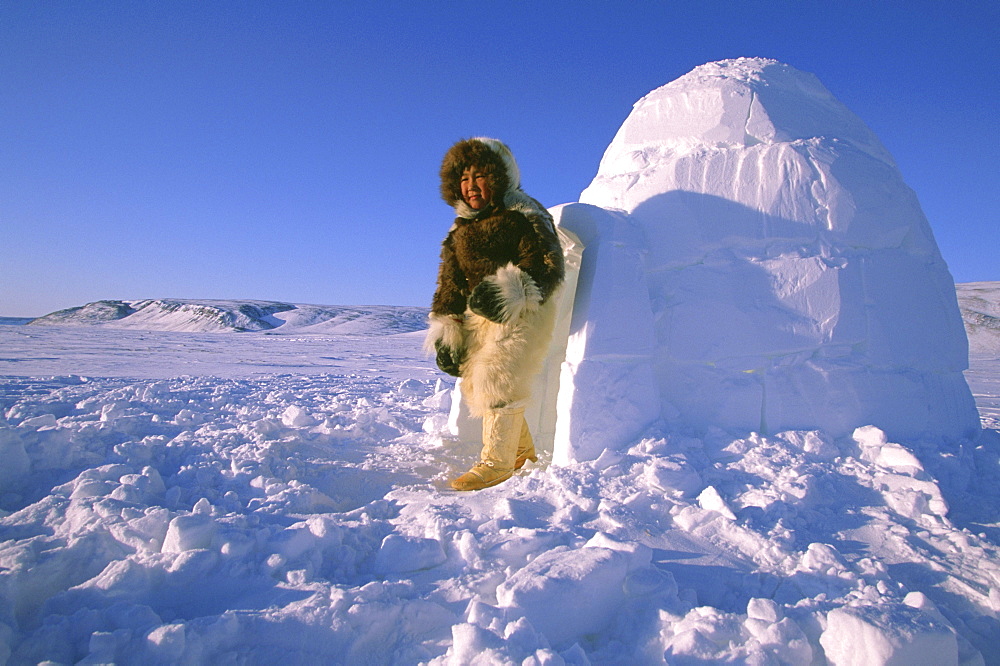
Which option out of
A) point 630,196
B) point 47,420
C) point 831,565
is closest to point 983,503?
point 831,565

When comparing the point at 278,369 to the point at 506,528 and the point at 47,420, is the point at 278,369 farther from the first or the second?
the point at 506,528

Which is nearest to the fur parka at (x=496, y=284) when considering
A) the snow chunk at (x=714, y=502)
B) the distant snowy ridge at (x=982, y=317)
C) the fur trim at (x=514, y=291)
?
the fur trim at (x=514, y=291)

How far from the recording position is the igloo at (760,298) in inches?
95.7

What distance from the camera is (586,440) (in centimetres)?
234

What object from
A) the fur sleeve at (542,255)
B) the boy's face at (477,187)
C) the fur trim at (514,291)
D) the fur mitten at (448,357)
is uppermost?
the boy's face at (477,187)

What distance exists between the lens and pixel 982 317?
17.2 meters

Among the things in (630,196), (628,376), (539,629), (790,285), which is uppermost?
(630,196)

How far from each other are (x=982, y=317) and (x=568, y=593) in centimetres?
2241

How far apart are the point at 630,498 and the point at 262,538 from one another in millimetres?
1261

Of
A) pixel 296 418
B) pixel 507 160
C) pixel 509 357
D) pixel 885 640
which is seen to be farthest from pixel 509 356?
pixel 296 418

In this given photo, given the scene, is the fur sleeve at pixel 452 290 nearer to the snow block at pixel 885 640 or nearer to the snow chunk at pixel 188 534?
the snow chunk at pixel 188 534

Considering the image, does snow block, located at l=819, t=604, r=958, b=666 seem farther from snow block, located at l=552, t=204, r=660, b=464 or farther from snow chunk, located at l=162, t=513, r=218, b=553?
snow chunk, located at l=162, t=513, r=218, b=553

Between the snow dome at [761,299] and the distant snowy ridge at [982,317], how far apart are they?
47.9 feet

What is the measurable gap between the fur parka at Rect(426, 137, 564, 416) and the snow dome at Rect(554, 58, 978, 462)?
219mm
